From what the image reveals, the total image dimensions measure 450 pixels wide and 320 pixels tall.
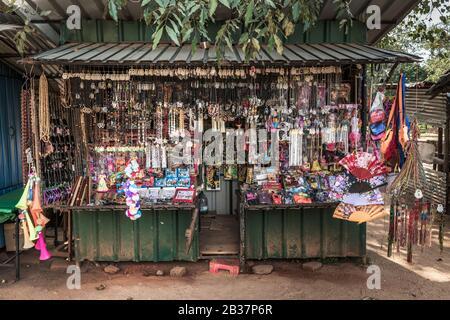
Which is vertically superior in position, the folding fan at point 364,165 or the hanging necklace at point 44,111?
the hanging necklace at point 44,111

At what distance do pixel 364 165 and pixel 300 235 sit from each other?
1461 millimetres

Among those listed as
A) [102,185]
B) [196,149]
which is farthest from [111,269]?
[196,149]

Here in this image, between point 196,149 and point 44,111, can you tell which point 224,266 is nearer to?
point 196,149

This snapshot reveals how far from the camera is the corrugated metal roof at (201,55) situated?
4.59 m

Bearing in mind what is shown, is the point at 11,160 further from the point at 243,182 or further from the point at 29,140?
the point at 243,182

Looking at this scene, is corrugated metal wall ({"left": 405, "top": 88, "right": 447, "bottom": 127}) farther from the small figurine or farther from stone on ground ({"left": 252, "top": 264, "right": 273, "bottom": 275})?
the small figurine

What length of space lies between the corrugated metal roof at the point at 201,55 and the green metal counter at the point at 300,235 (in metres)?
2.12

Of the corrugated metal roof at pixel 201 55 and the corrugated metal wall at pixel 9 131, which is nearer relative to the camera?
the corrugated metal roof at pixel 201 55

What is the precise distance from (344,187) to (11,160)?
538cm

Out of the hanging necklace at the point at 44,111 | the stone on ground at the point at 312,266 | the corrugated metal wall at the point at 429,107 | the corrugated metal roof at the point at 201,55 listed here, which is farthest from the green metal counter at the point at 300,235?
the corrugated metal wall at the point at 429,107

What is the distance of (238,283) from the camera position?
5066 mm

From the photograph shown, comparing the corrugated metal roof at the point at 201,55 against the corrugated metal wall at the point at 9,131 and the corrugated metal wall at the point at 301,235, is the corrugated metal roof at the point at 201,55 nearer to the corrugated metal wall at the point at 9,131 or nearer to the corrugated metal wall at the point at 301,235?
the corrugated metal wall at the point at 9,131

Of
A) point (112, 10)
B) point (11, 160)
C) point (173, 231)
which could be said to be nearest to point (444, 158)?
point (173, 231)

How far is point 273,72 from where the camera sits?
17.0ft
